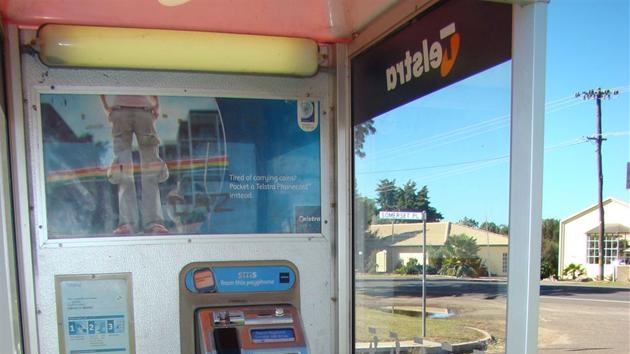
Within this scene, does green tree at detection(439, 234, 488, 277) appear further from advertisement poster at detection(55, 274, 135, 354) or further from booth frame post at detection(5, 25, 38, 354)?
booth frame post at detection(5, 25, 38, 354)

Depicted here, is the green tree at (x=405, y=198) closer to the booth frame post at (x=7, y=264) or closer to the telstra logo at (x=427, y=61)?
the telstra logo at (x=427, y=61)

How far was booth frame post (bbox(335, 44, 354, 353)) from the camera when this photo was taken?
218 cm

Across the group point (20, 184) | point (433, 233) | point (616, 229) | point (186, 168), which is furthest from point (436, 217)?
point (616, 229)

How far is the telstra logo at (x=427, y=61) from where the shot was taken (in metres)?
1.47

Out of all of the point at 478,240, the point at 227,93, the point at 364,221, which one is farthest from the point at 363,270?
the point at 227,93

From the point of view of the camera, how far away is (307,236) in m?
2.19

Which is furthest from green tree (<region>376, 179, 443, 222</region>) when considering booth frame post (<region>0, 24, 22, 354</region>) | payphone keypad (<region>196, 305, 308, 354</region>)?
booth frame post (<region>0, 24, 22, 354</region>)

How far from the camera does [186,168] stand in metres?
2.08

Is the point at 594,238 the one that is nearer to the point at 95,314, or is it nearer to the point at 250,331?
the point at 250,331

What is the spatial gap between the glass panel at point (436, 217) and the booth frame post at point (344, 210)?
36 millimetres

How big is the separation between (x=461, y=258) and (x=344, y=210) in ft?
1.99

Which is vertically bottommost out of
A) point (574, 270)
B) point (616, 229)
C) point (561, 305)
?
point (561, 305)

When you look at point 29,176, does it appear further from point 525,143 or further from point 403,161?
point 525,143

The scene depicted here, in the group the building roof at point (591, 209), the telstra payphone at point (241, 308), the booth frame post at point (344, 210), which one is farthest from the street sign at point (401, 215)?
the building roof at point (591, 209)
